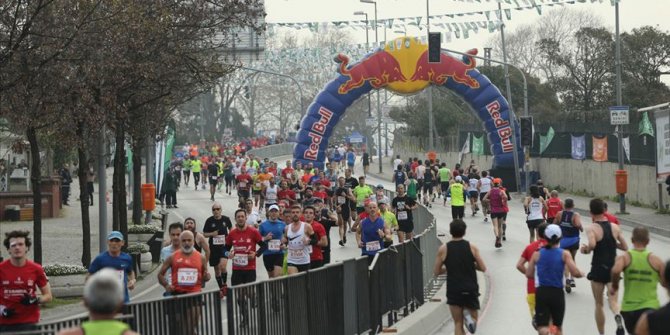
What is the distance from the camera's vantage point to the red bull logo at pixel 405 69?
48.1m

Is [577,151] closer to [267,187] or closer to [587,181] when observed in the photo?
[587,181]

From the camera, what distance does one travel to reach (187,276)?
45.1 feet

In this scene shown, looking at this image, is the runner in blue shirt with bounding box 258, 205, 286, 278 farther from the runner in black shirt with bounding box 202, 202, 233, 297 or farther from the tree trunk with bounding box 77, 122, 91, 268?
the tree trunk with bounding box 77, 122, 91, 268

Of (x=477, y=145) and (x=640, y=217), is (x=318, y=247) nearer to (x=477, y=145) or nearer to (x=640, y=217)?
(x=640, y=217)

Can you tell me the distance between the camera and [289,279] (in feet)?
40.5

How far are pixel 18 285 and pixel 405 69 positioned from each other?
37.1 metres

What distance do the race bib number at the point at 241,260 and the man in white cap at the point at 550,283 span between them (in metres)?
5.86

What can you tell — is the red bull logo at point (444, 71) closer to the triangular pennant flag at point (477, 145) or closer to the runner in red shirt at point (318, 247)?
the triangular pennant flag at point (477, 145)

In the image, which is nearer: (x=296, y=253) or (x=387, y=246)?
(x=296, y=253)

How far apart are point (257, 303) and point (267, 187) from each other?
Answer: 80.4 feet

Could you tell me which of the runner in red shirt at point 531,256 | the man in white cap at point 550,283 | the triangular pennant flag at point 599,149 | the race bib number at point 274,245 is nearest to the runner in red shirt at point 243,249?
the race bib number at point 274,245

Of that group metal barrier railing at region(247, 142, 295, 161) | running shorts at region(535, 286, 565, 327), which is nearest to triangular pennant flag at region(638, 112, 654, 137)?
running shorts at region(535, 286, 565, 327)

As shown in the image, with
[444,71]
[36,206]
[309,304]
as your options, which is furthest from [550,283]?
[444,71]

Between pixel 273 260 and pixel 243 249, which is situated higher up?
pixel 243 249
